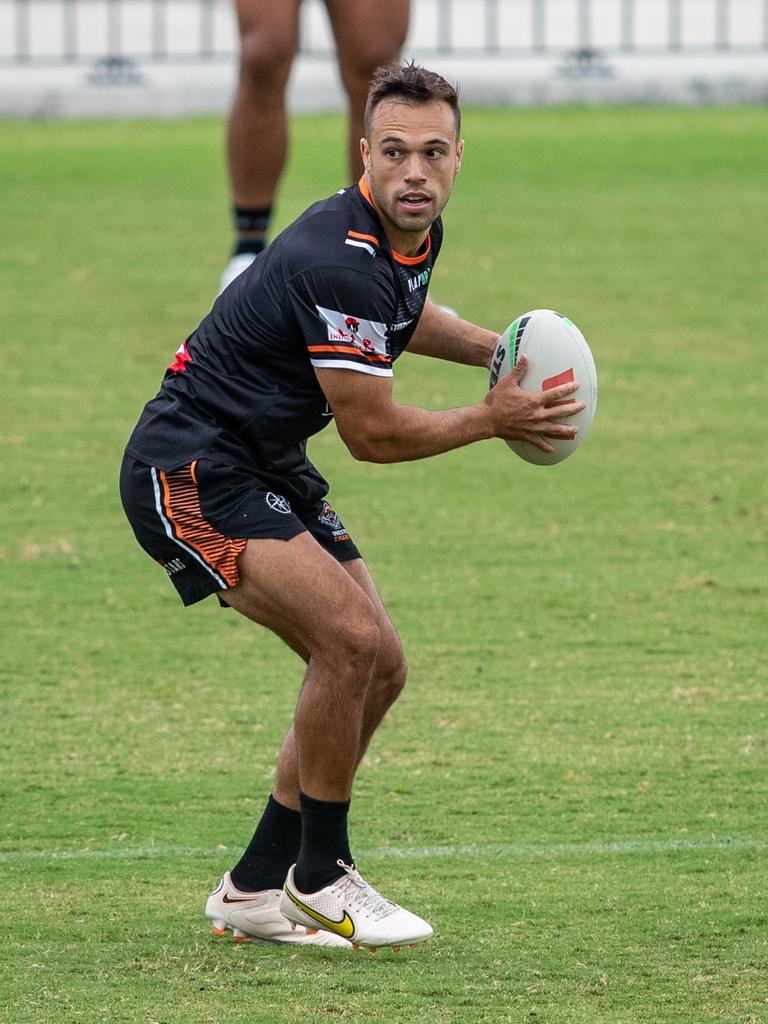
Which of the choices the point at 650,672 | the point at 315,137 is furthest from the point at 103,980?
the point at 315,137

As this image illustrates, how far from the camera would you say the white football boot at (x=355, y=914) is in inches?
154

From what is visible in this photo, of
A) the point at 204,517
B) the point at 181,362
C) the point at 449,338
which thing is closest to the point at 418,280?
the point at 449,338

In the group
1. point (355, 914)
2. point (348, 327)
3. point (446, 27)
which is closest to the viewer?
point (348, 327)

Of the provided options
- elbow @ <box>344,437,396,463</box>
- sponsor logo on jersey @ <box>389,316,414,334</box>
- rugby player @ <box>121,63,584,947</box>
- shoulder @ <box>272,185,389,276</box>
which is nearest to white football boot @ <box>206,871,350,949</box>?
rugby player @ <box>121,63,584,947</box>

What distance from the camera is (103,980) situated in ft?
12.3

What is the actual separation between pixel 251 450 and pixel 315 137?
11098mm

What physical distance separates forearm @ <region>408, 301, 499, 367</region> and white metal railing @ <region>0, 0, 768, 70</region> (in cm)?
1757

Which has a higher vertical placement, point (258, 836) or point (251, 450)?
point (251, 450)

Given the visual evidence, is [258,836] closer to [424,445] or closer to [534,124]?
[424,445]

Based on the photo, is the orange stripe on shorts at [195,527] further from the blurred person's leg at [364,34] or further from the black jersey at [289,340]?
the blurred person's leg at [364,34]

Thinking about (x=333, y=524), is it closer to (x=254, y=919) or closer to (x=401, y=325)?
(x=401, y=325)

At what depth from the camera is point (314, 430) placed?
13.6 ft

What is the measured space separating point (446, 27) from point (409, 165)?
1947 centimetres

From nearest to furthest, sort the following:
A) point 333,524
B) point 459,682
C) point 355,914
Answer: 1. point 355,914
2. point 333,524
3. point 459,682
